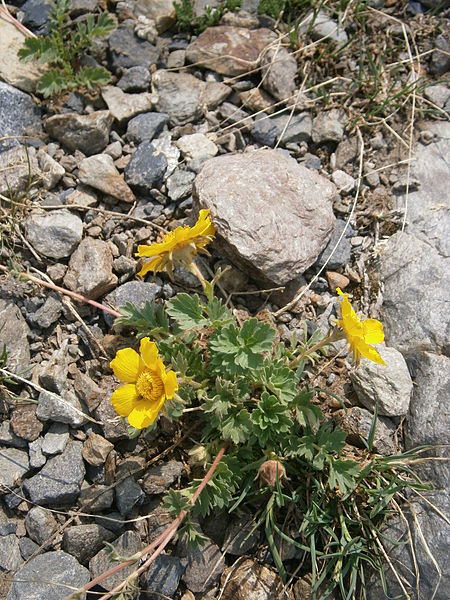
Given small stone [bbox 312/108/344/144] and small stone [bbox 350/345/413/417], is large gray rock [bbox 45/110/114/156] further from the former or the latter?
small stone [bbox 350/345/413/417]

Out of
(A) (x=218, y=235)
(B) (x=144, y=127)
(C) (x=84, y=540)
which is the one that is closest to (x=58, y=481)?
(C) (x=84, y=540)

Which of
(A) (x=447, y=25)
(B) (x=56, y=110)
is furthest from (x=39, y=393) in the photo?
(A) (x=447, y=25)

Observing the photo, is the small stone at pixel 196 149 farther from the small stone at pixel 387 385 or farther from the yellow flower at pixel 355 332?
the small stone at pixel 387 385

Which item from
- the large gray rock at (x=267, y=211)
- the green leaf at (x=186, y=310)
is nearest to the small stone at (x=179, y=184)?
the large gray rock at (x=267, y=211)

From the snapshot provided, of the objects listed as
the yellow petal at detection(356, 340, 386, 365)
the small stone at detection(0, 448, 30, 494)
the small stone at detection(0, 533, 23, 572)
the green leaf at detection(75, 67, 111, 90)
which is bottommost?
the small stone at detection(0, 533, 23, 572)

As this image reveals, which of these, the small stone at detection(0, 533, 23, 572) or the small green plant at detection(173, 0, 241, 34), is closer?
the small stone at detection(0, 533, 23, 572)

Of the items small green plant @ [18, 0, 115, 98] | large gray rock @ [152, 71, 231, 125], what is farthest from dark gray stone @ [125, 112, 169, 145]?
small green plant @ [18, 0, 115, 98]

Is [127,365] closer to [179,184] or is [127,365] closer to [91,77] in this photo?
[179,184]
